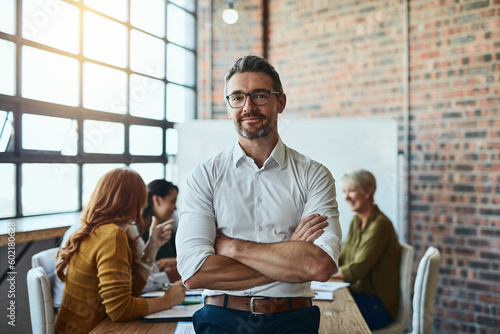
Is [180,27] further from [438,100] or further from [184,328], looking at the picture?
[184,328]

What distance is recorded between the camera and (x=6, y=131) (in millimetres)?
3016

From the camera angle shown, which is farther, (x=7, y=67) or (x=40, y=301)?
(x=7, y=67)

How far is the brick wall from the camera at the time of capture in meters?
3.58

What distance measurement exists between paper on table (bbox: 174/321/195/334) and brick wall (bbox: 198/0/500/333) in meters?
2.80

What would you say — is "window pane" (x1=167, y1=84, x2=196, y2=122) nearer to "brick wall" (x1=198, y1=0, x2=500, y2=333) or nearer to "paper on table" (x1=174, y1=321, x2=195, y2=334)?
"brick wall" (x1=198, y1=0, x2=500, y2=333)

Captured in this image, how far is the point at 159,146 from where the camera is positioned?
14.5ft

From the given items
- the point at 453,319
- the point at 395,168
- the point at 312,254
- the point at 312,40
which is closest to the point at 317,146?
the point at 395,168

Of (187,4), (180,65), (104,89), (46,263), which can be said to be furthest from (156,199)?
(187,4)

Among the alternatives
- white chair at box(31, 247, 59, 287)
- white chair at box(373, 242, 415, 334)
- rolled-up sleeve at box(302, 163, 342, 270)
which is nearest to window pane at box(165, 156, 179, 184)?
white chair at box(31, 247, 59, 287)

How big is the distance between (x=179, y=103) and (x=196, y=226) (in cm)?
332

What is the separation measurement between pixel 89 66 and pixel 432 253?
2947 mm

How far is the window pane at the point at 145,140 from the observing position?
4.11 m

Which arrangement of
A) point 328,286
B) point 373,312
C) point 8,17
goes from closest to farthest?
1. point 328,286
2. point 373,312
3. point 8,17

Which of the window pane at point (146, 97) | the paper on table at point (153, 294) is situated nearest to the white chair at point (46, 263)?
the paper on table at point (153, 294)
